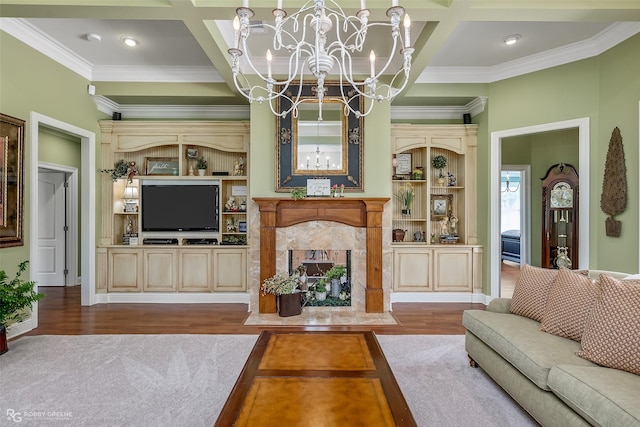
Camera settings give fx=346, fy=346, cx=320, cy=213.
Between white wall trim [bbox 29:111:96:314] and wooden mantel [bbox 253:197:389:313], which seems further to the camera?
white wall trim [bbox 29:111:96:314]

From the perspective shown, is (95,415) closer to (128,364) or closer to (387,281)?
(128,364)

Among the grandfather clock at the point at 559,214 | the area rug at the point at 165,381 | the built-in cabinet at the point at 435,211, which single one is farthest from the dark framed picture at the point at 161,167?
the grandfather clock at the point at 559,214

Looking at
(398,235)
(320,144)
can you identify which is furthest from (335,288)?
(320,144)

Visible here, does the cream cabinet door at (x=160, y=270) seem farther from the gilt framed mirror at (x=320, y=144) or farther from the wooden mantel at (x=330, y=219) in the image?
the gilt framed mirror at (x=320, y=144)

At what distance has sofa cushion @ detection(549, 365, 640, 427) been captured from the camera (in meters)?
1.48

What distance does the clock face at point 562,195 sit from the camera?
5797 mm

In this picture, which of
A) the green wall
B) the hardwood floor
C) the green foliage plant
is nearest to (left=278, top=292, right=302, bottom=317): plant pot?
the hardwood floor

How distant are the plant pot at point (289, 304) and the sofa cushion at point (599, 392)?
2.91 metres

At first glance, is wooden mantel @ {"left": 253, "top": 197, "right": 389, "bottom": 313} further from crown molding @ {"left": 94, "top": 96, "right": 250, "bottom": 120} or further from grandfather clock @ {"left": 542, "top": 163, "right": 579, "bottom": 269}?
grandfather clock @ {"left": 542, "top": 163, "right": 579, "bottom": 269}

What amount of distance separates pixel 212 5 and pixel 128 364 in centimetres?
308

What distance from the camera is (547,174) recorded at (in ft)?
20.0

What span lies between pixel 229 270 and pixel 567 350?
4158mm

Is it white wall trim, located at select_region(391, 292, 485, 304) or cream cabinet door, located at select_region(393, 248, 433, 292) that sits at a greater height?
cream cabinet door, located at select_region(393, 248, 433, 292)

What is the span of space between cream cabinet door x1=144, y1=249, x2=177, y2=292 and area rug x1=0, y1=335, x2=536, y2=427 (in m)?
1.48
